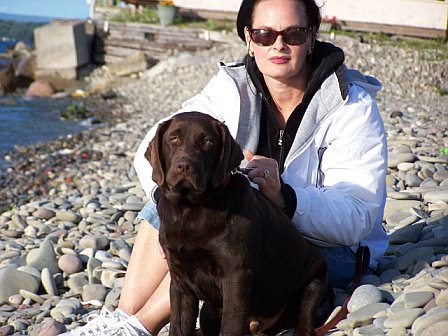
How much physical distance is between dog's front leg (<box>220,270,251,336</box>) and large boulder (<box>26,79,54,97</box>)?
17.7 m

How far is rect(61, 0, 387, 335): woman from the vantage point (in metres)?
3.99

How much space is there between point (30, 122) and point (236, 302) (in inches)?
545

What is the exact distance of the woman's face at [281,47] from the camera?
424 cm

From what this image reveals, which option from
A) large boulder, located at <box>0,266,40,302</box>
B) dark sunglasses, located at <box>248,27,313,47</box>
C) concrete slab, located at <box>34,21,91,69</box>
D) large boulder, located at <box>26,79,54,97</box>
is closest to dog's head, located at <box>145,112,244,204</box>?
dark sunglasses, located at <box>248,27,313,47</box>

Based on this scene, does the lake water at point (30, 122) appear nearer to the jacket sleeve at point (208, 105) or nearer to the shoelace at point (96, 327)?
the jacket sleeve at point (208, 105)

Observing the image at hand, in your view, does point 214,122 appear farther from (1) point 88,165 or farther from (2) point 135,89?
(2) point 135,89

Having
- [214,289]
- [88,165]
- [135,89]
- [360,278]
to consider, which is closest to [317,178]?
[360,278]

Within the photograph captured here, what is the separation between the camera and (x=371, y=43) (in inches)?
782

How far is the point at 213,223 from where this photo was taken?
3.26 metres

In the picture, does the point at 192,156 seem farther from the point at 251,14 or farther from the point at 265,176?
the point at 251,14

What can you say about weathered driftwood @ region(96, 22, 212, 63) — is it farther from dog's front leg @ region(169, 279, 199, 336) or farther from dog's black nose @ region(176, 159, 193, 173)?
dog's black nose @ region(176, 159, 193, 173)

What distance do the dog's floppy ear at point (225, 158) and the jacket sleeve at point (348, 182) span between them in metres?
0.67

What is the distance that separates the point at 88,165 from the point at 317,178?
7701 mm

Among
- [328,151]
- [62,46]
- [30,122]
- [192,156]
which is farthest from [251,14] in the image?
[62,46]
